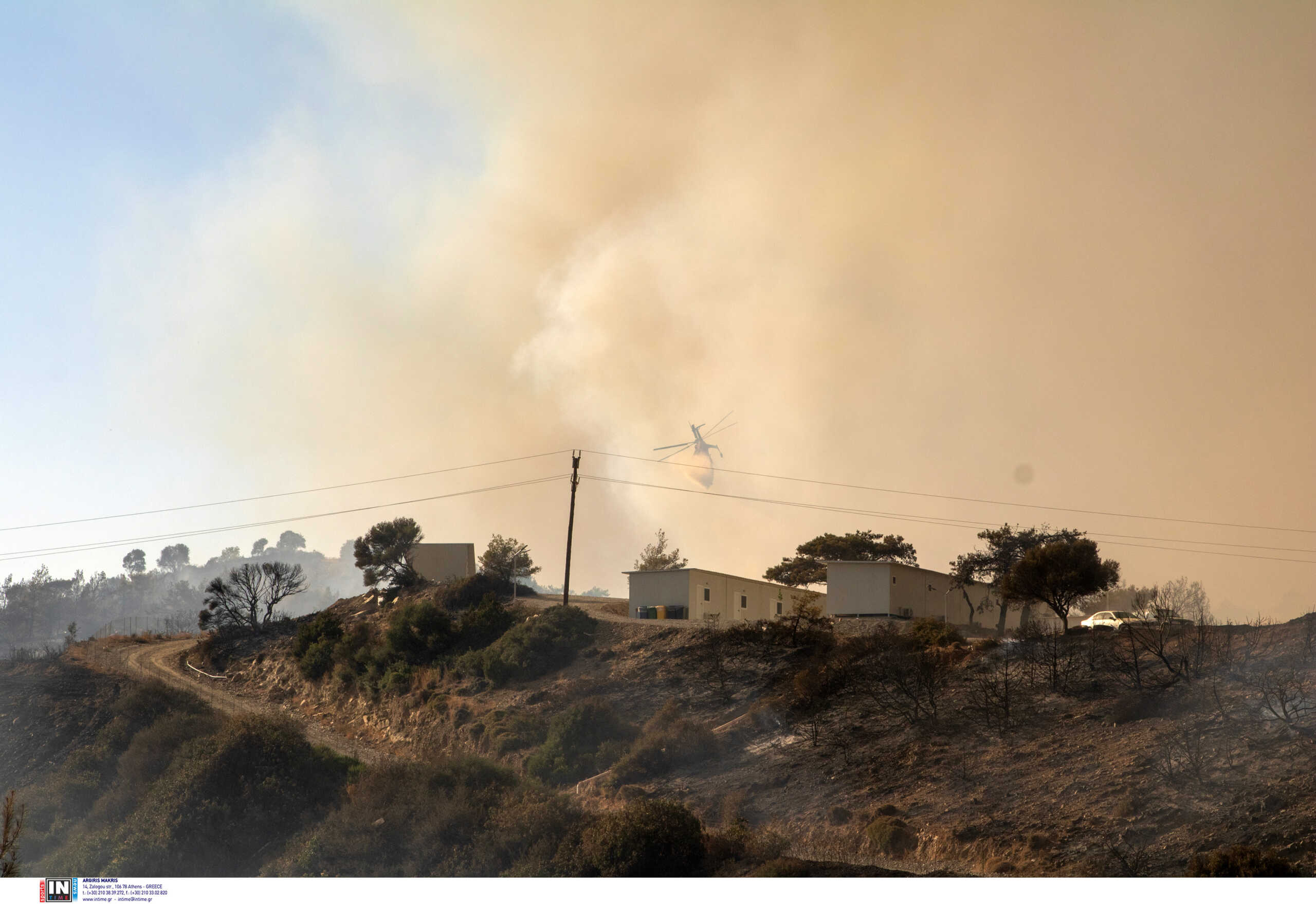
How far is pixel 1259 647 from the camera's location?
99.1ft

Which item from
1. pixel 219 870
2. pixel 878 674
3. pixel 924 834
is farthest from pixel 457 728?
pixel 924 834

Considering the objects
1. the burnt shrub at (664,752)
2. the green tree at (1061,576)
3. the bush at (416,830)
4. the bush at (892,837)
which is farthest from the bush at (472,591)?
the bush at (892,837)

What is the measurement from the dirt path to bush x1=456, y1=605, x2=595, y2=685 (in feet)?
21.8

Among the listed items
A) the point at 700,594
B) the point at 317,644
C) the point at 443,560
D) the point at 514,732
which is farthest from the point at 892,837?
the point at 443,560

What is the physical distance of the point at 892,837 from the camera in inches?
988

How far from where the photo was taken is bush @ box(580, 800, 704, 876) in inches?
940

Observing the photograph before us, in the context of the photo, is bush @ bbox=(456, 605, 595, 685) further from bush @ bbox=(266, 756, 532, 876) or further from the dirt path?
bush @ bbox=(266, 756, 532, 876)

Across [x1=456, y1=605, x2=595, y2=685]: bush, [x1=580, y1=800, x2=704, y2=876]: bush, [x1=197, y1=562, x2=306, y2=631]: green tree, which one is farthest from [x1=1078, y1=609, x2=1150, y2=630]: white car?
[x1=197, y1=562, x2=306, y2=631]: green tree

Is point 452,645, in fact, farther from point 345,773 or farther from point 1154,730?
point 1154,730

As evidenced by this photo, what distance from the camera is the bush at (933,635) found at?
127ft

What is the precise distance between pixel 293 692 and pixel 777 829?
131ft

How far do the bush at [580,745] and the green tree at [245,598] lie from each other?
132 feet
